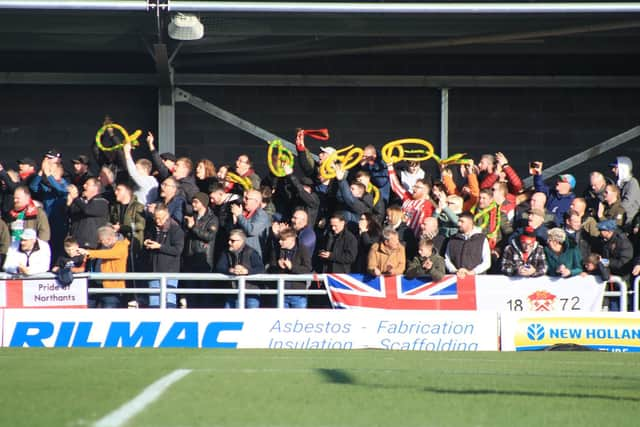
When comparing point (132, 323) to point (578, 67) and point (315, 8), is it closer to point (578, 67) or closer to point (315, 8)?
point (315, 8)

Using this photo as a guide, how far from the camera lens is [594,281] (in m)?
14.3

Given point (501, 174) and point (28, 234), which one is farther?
point (501, 174)

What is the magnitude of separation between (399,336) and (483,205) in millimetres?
2210

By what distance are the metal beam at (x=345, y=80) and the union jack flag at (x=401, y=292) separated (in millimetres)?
6224

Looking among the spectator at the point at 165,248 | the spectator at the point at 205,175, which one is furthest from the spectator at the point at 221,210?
the spectator at the point at 165,248

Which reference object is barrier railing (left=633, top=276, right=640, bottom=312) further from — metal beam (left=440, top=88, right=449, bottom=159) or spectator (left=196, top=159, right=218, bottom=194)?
metal beam (left=440, top=88, right=449, bottom=159)

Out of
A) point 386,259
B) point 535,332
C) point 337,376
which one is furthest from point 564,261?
point 337,376

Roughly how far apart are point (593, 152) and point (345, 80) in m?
4.62

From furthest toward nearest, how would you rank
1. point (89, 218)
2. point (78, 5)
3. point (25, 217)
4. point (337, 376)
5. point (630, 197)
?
point (630, 197), point (78, 5), point (25, 217), point (89, 218), point (337, 376)

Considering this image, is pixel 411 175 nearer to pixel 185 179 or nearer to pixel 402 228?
pixel 402 228

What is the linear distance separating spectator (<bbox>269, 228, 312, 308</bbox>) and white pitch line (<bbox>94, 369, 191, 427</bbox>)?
4792 mm

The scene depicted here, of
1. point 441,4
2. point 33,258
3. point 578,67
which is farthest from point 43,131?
point 578,67

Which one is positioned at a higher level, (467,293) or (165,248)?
(165,248)

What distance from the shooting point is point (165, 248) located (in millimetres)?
14445
